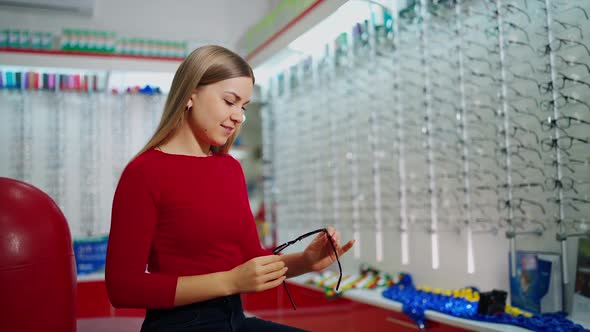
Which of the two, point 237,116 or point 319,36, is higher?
point 319,36

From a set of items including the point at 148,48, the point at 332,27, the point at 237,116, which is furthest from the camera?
the point at 148,48

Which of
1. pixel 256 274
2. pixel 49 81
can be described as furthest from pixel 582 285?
pixel 49 81

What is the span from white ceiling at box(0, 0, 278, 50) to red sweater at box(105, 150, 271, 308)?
4129mm

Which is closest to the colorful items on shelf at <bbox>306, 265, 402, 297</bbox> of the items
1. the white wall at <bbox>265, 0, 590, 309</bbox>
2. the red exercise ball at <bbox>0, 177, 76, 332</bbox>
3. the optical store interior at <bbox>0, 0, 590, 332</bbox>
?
the optical store interior at <bbox>0, 0, 590, 332</bbox>

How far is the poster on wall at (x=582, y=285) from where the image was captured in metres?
2.39

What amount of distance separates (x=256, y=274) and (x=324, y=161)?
361 cm

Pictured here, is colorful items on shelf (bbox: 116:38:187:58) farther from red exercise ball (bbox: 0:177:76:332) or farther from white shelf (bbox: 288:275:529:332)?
red exercise ball (bbox: 0:177:76:332)

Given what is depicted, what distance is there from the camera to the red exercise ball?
1613 millimetres

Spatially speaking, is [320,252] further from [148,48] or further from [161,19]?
[161,19]

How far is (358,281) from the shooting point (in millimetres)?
3855

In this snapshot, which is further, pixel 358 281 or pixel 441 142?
pixel 358 281

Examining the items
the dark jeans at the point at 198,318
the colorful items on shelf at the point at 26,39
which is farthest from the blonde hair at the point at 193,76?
the colorful items on shelf at the point at 26,39

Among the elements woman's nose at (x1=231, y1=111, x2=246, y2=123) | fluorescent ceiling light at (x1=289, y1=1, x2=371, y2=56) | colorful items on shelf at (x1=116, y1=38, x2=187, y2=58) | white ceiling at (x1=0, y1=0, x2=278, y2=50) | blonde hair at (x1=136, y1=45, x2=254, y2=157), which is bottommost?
woman's nose at (x1=231, y1=111, x2=246, y2=123)

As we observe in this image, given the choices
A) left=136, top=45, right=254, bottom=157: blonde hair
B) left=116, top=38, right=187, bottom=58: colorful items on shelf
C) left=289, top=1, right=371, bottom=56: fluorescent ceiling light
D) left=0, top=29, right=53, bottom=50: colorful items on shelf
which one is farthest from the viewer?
left=116, top=38, right=187, bottom=58: colorful items on shelf
